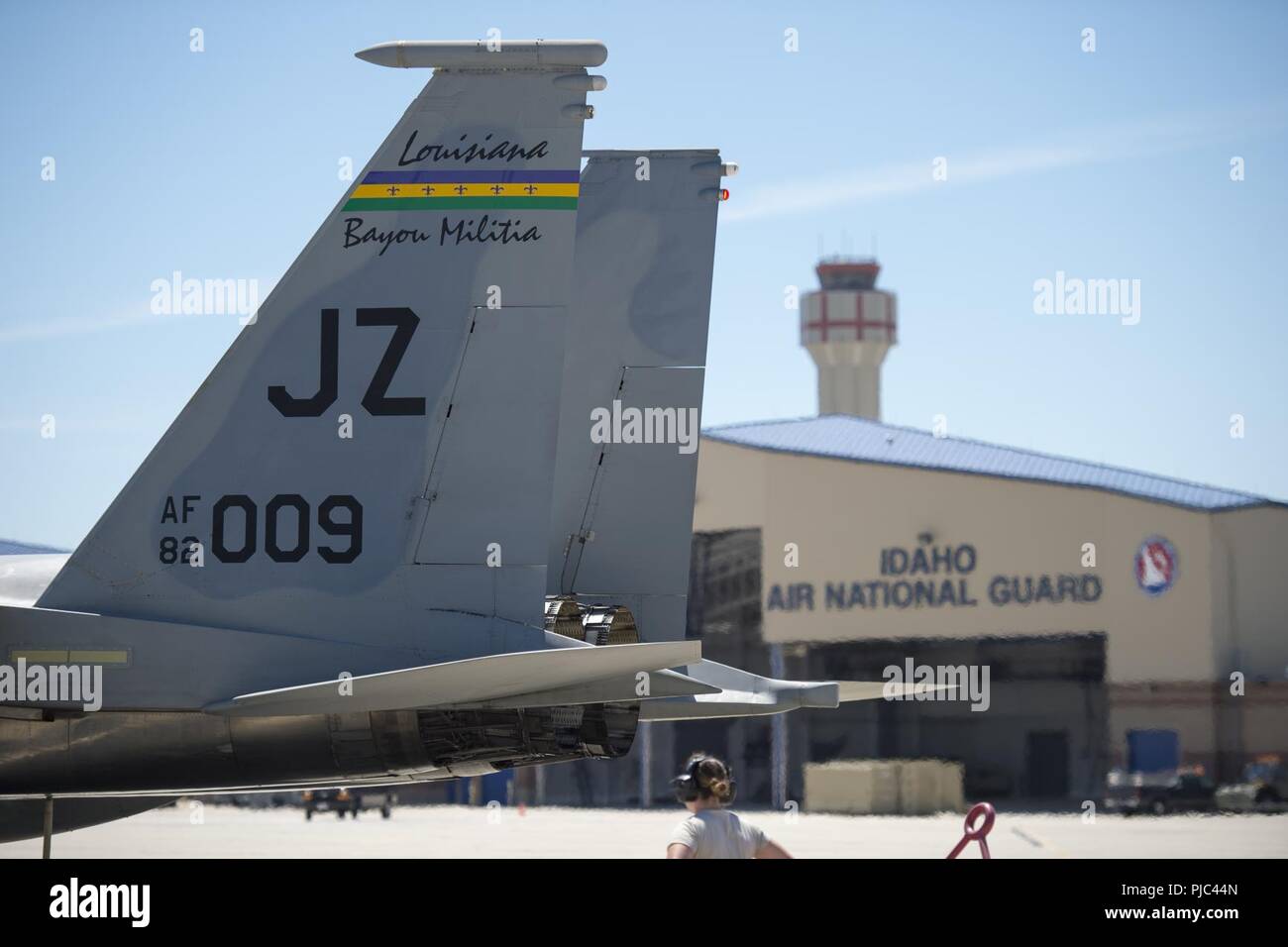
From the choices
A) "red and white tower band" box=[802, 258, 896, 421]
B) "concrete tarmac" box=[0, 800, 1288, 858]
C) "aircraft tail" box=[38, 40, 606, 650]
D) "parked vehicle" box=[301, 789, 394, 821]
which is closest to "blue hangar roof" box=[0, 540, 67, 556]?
"aircraft tail" box=[38, 40, 606, 650]

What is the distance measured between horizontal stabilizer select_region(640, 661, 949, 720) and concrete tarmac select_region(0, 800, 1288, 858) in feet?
44.8

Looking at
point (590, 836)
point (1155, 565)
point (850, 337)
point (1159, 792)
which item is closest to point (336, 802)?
point (590, 836)

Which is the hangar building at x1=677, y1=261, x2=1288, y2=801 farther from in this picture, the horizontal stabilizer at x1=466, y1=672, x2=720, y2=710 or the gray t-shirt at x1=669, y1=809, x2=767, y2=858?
the gray t-shirt at x1=669, y1=809, x2=767, y2=858

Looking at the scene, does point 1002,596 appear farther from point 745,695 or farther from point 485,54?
point 485,54

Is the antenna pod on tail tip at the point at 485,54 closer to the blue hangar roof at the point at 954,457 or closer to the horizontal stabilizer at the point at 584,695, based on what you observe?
the horizontal stabilizer at the point at 584,695

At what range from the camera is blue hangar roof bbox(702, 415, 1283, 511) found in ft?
172

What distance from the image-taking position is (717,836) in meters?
8.05

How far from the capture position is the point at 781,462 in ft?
180

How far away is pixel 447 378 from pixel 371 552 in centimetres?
121

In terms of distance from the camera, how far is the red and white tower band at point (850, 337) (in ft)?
417

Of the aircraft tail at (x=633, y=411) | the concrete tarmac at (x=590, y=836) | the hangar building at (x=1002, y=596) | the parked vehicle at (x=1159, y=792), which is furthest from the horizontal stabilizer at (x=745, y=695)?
the hangar building at (x=1002, y=596)

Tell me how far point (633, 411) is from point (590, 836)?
89.4 feet
